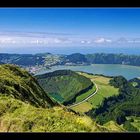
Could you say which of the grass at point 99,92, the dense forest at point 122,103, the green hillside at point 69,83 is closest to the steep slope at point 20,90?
the dense forest at point 122,103

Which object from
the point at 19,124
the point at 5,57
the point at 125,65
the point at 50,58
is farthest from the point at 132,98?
the point at 19,124

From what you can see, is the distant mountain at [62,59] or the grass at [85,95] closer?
the distant mountain at [62,59]

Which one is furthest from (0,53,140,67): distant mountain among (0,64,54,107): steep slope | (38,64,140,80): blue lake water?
(0,64,54,107): steep slope

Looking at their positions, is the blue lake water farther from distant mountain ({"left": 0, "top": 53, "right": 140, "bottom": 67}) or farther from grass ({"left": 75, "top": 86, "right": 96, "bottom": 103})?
grass ({"left": 75, "top": 86, "right": 96, "bottom": 103})

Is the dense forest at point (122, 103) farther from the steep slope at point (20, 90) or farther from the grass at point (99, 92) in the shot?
the steep slope at point (20, 90)

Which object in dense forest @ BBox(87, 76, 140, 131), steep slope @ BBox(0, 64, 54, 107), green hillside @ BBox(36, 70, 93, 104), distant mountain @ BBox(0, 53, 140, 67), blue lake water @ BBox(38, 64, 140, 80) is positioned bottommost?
dense forest @ BBox(87, 76, 140, 131)

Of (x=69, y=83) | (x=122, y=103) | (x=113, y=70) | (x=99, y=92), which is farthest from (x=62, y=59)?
(x=113, y=70)

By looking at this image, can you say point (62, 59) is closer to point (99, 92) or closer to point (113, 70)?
point (99, 92)
